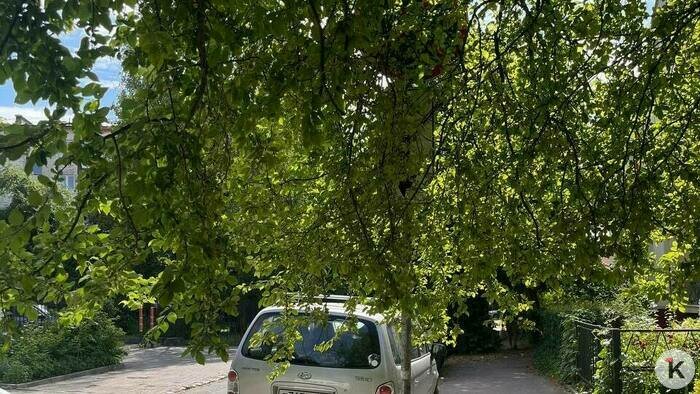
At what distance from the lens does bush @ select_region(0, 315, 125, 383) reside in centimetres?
1452

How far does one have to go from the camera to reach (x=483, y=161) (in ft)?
15.3

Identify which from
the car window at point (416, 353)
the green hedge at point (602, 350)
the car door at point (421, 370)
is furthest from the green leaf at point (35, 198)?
the green hedge at point (602, 350)

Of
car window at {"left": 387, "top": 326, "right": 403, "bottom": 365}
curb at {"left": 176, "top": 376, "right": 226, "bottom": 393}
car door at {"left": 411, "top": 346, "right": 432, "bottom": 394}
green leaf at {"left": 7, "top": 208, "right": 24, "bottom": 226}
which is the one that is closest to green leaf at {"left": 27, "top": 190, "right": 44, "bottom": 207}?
green leaf at {"left": 7, "top": 208, "right": 24, "bottom": 226}

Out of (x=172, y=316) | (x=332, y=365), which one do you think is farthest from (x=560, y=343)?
(x=172, y=316)

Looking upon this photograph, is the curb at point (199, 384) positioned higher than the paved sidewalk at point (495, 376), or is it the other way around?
the paved sidewalk at point (495, 376)

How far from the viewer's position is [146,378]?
16.2 m

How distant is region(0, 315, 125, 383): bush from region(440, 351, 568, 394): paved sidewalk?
754 centimetres

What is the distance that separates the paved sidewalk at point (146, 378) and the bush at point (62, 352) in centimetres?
44

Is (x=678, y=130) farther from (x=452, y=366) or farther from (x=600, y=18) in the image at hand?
(x=452, y=366)

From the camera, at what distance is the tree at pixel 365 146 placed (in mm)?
2588

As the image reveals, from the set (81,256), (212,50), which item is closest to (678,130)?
(212,50)

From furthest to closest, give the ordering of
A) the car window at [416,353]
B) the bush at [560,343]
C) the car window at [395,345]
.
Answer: the bush at [560,343] → the car window at [416,353] → the car window at [395,345]

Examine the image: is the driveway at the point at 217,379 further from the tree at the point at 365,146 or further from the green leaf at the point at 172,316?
the green leaf at the point at 172,316

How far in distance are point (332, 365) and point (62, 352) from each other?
11.5 metres
